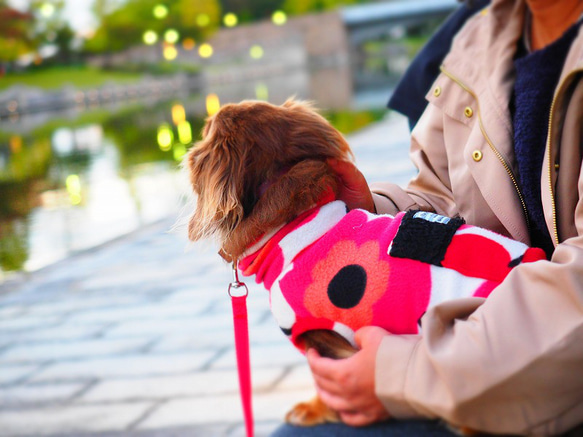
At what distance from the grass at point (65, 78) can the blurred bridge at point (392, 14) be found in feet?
65.2

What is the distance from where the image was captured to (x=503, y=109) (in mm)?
1973

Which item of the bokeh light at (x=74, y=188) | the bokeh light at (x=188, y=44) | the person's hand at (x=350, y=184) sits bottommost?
the bokeh light at (x=188, y=44)

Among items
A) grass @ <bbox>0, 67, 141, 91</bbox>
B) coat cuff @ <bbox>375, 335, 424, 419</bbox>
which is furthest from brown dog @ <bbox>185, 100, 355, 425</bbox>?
grass @ <bbox>0, 67, 141, 91</bbox>

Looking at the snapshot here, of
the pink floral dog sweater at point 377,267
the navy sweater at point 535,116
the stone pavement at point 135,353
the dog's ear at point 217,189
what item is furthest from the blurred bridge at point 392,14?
the pink floral dog sweater at point 377,267

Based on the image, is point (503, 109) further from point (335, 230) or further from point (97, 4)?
point (97, 4)

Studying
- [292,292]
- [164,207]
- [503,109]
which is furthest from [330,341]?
[164,207]

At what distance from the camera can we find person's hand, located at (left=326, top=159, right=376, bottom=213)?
2.02 meters

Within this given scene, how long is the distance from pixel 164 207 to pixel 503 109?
787cm

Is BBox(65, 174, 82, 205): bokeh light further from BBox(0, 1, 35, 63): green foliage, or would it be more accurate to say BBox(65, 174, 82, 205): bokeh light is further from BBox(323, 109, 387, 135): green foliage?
BBox(0, 1, 35, 63): green foliage

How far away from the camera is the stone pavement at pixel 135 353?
3.46 m

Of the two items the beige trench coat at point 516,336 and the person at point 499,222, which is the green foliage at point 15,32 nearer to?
the person at point 499,222

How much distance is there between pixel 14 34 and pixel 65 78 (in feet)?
24.1

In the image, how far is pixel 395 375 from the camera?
1396 millimetres

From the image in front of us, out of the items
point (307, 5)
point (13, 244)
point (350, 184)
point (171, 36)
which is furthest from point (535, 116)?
point (307, 5)
